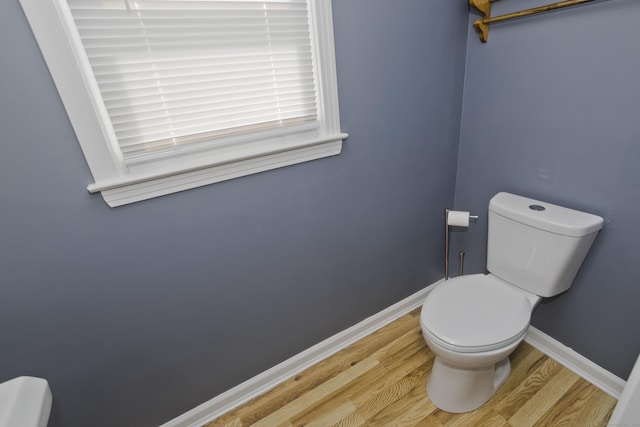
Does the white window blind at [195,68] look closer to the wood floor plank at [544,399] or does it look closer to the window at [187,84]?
the window at [187,84]

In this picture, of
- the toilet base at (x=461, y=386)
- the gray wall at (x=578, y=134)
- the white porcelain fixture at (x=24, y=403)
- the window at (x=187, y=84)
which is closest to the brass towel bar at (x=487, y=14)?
the gray wall at (x=578, y=134)

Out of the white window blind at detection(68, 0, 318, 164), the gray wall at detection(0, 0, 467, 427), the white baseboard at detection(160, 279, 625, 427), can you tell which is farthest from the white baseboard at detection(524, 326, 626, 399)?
the white window blind at detection(68, 0, 318, 164)

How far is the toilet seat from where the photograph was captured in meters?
1.12

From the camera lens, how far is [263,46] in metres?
1.03

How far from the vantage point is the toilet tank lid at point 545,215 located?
1165 millimetres

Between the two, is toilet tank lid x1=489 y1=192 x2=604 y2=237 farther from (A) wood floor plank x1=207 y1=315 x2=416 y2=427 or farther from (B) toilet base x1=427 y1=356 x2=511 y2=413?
(A) wood floor plank x1=207 y1=315 x2=416 y2=427

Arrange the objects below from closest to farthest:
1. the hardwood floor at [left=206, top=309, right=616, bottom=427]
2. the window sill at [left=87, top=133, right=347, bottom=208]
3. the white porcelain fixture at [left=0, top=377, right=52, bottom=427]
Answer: the white porcelain fixture at [left=0, top=377, right=52, bottom=427] → the window sill at [left=87, top=133, right=347, bottom=208] → the hardwood floor at [left=206, top=309, right=616, bottom=427]

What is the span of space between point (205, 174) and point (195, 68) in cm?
33

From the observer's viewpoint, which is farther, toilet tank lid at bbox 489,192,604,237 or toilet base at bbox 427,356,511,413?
toilet base at bbox 427,356,511,413

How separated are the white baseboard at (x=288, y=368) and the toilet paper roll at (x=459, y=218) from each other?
1.89 ft

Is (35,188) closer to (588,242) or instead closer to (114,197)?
(114,197)

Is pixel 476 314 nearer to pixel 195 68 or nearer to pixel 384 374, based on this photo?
pixel 384 374

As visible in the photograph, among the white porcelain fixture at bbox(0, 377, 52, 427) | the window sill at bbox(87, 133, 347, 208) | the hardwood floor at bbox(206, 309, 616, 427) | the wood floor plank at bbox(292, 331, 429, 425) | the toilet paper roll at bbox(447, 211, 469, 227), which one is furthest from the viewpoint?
the toilet paper roll at bbox(447, 211, 469, 227)

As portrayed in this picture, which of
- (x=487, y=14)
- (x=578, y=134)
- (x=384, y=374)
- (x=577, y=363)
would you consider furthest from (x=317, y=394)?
(x=487, y=14)
